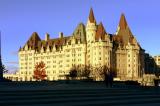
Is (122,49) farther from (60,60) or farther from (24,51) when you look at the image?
(24,51)

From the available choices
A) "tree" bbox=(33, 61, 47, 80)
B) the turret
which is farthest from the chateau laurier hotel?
"tree" bbox=(33, 61, 47, 80)

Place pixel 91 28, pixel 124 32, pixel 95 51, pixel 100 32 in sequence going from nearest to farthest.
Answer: pixel 95 51, pixel 100 32, pixel 91 28, pixel 124 32

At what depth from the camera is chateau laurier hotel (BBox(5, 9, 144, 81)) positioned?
16362 centimetres

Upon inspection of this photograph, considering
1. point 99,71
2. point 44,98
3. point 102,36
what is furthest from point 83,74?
point 44,98

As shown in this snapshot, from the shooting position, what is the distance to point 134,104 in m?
29.1

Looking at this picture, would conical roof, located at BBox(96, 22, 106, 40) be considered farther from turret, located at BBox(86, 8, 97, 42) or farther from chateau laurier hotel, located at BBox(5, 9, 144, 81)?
turret, located at BBox(86, 8, 97, 42)

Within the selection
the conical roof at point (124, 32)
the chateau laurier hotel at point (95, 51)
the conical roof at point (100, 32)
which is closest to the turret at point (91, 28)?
the chateau laurier hotel at point (95, 51)

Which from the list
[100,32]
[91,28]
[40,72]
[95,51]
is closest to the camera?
[95,51]

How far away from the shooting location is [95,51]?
164 metres

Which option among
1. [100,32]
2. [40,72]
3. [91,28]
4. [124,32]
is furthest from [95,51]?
[40,72]

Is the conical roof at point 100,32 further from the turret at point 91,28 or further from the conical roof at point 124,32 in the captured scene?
the conical roof at point 124,32

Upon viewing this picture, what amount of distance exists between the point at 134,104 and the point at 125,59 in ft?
469

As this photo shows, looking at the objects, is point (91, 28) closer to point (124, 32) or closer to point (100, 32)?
point (100, 32)

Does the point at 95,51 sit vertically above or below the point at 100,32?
below
